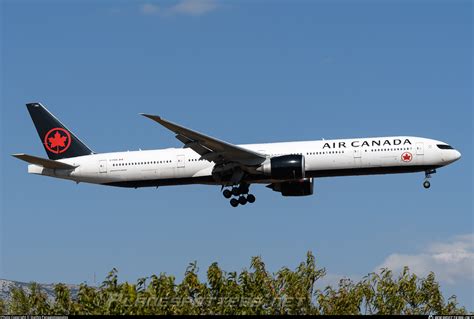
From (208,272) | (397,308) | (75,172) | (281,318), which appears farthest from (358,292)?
(281,318)

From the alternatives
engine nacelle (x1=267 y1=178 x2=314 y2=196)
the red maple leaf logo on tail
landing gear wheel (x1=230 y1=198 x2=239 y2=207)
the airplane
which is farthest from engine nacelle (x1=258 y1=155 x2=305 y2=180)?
the red maple leaf logo on tail

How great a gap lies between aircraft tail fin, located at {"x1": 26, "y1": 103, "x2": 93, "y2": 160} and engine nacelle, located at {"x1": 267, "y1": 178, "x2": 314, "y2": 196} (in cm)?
1292

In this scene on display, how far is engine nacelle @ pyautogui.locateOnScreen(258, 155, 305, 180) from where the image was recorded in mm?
55375

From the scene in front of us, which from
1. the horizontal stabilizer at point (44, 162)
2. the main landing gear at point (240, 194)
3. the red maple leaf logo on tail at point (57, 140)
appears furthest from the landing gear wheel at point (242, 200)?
the red maple leaf logo on tail at point (57, 140)

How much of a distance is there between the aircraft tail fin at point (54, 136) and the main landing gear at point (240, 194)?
1044 cm

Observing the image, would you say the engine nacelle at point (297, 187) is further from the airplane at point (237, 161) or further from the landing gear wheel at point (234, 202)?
the landing gear wheel at point (234, 202)

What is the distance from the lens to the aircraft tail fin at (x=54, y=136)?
64.0 metres

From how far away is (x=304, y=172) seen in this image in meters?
55.9

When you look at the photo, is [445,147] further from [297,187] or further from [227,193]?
[227,193]

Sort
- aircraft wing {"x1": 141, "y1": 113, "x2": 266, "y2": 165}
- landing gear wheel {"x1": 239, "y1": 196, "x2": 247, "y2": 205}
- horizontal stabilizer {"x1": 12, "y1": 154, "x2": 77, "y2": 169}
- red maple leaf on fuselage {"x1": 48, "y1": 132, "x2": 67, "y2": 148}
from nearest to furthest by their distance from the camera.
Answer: aircraft wing {"x1": 141, "y1": 113, "x2": 266, "y2": 165}, landing gear wheel {"x1": 239, "y1": 196, "x2": 247, "y2": 205}, horizontal stabilizer {"x1": 12, "y1": 154, "x2": 77, "y2": 169}, red maple leaf on fuselage {"x1": 48, "y1": 132, "x2": 67, "y2": 148}

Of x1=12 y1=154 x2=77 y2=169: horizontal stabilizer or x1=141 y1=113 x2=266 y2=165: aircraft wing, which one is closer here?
x1=141 y1=113 x2=266 y2=165: aircraft wing

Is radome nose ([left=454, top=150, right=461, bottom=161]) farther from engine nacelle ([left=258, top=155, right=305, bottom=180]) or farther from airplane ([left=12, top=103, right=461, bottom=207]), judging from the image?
engine nacelle ([left=258, top=155, right=305, bottom=180])

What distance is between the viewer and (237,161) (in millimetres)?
57812

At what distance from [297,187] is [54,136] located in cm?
1722
